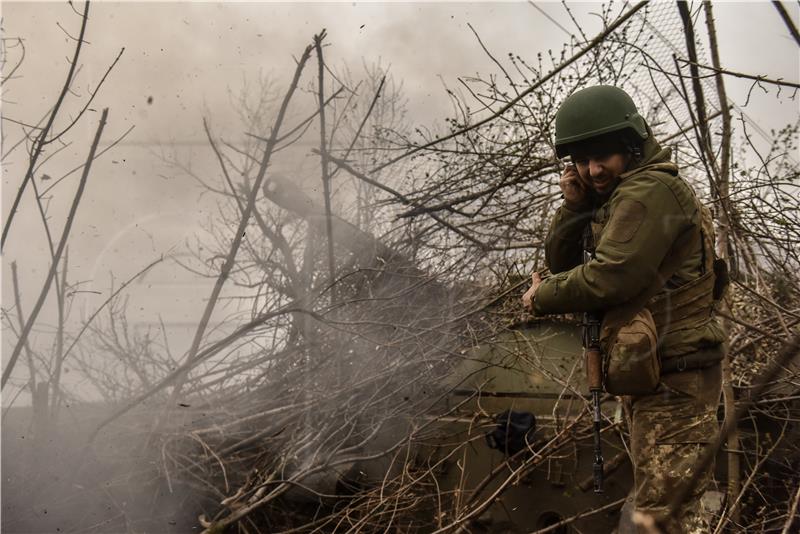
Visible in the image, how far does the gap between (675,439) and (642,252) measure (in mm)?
604

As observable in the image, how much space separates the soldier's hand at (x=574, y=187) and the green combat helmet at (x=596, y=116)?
0.11 m

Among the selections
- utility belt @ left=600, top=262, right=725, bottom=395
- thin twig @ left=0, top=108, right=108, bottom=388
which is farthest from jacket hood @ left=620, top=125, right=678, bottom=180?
thin twig @ left=0, top=108, right=108, bottom=388

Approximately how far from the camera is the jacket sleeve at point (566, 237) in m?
2.63

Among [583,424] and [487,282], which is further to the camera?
[487,282]

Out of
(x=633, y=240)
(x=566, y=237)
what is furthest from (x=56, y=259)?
(x=633, y=240)

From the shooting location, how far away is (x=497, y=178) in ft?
15.7

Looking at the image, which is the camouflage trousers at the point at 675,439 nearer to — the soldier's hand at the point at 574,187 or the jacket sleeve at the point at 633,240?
the jacket sleeve at the point at 633,240

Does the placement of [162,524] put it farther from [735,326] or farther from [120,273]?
[735,326]

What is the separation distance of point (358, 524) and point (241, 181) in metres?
1.93

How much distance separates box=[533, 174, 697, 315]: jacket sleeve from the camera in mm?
2240

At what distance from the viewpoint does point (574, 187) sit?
2.61 m

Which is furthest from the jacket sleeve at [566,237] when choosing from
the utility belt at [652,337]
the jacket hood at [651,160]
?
the utility belt at [652,337]

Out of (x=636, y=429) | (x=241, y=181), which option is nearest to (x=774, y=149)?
(x=636, y=429)

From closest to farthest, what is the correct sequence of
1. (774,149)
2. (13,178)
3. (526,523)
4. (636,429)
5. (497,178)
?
(636,429) → (13,178) → (526,523) → (774,149) → (497,178)
